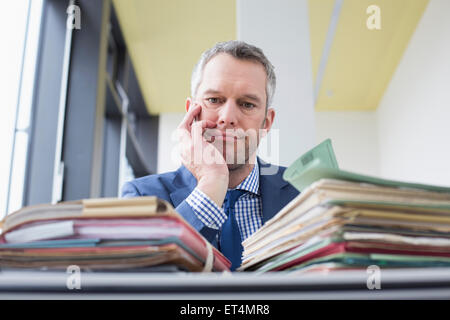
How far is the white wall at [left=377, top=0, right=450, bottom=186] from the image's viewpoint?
14.0 ft

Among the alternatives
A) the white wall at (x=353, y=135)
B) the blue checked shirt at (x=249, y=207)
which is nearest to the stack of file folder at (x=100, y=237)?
the blue checked shirt at (x=249, y=207)

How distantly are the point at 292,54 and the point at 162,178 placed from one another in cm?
134

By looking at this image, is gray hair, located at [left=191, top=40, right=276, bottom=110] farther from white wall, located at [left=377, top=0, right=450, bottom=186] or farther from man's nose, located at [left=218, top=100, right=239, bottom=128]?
white wall, located at [left=377, top=0, right=450, bottom=186]

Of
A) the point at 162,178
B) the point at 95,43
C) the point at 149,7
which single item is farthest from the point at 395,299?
the point at 149,7

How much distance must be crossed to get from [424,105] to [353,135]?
82.1 inches

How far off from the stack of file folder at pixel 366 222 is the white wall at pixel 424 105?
4.16 meters

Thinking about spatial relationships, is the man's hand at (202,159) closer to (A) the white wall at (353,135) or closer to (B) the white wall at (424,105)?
(B) the white wall at (424,105)

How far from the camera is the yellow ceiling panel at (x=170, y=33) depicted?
184 inches

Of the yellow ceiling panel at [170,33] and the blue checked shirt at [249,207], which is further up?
the yellow ceiling panel at [170,33]

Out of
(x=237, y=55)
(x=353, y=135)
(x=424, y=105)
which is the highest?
(x=353, y=135)

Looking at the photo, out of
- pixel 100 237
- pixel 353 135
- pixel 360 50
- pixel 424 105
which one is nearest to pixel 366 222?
pixel 100 237

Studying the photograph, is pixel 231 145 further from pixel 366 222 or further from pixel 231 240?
pixel 366 222

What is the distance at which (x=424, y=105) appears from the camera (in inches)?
190

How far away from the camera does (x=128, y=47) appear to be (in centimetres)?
539
